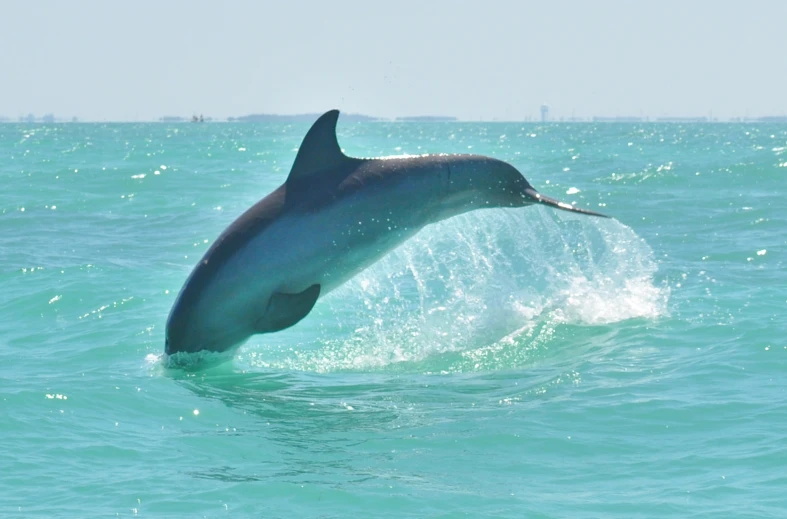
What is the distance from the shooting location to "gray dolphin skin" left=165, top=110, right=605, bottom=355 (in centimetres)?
1048

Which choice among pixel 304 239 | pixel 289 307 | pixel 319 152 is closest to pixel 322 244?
pixel 304 239

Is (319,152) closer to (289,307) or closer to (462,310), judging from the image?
(289,307)

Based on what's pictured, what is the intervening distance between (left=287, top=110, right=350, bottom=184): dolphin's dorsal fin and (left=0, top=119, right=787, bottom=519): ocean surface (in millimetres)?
2271

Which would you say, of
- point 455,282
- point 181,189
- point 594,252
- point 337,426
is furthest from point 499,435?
point 181,189

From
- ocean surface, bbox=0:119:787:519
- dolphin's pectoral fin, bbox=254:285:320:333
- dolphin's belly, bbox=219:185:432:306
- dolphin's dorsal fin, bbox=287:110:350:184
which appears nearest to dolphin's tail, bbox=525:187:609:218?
dolphin's belly, bbox=219:185:432:306

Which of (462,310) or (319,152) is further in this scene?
(462,310)

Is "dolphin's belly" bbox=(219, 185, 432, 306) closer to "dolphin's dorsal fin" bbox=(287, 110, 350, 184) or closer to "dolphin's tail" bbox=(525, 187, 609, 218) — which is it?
"dolphin's dorsal fin" bbox=(287, 110, 350, 184)

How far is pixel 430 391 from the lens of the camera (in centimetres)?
1099

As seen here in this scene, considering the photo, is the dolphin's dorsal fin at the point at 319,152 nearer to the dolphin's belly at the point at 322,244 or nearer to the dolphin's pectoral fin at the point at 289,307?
the dolphin's belly at the point at 322,244

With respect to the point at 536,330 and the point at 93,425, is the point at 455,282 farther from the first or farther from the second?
the point at 93,425

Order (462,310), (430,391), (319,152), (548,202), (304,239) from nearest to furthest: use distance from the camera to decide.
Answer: (304,239), (319,152), (430,391), (548,202), (462,310)

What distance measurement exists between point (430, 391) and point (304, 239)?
2.02 metres

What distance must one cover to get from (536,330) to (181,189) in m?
25.4

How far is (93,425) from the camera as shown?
9492 mm
